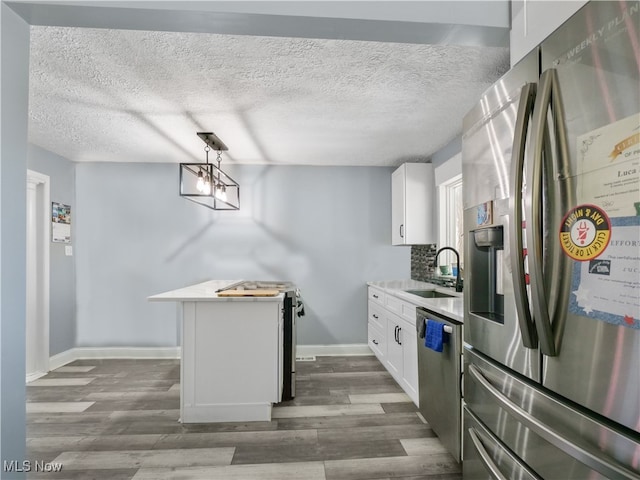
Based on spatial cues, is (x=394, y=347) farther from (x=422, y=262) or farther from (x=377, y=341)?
(x=422, y=262)

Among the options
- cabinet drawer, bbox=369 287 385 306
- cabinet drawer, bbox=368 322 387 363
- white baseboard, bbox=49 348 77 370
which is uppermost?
cabinet drawer, bbox=369 287 385 306

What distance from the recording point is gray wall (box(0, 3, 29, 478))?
1235 millimetres

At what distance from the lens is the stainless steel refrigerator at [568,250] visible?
29.7 inches

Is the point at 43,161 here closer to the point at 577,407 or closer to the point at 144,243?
the point at 144,243

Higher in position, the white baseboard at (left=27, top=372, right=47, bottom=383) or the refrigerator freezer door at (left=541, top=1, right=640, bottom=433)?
the refrigerator freezer door at (left=541, top=1, right=640, bottom=433)

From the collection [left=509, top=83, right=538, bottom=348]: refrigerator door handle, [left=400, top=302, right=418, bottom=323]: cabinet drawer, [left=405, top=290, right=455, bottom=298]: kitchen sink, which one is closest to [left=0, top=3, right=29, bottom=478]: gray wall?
[left=509, top=83, right=538, bottom=348]: refrigerator door handle

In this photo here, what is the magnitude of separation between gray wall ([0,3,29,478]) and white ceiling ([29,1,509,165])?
576 mm

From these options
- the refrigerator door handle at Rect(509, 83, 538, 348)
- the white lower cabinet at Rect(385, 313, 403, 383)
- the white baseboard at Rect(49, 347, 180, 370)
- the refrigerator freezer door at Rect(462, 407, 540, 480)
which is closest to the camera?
the refrigerator door handle at Rect(509, 83, 538, 348)

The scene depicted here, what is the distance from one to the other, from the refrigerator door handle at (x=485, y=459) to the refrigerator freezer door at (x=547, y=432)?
9 centimetres

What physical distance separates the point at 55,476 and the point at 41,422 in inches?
33.2

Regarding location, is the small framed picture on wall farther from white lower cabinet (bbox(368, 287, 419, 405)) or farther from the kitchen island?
white lower cabinet (bbox(368, 287, 419, 405))

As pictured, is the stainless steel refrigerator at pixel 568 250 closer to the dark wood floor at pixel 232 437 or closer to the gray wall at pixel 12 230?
the dark wood floor at pixel 232 437

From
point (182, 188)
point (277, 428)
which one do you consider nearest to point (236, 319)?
point (277, 428)

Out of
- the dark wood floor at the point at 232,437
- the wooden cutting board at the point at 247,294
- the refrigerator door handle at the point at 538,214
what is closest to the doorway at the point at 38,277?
the dark wood floor at the point at 232,437
